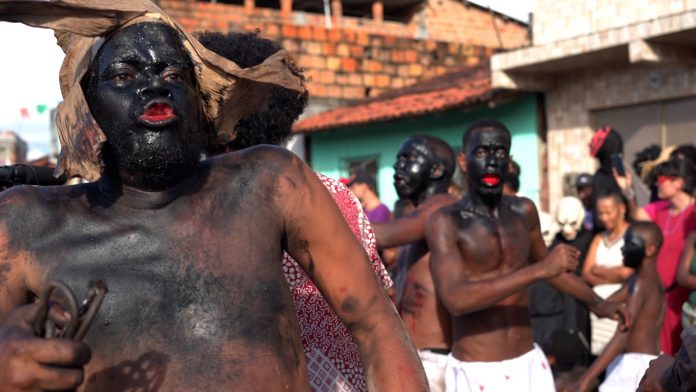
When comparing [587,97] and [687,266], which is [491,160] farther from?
[587,97]

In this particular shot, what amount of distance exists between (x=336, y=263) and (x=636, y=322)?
4.29 meters

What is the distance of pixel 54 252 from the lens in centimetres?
220

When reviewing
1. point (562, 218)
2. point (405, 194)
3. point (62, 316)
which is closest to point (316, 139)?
point (562, 218)

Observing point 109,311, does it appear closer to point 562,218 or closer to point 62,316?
point 62,316

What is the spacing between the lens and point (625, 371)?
6074 millimetres

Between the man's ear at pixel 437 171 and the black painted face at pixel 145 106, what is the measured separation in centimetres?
465

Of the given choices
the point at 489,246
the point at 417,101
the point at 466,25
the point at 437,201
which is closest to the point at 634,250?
the point at 437,201

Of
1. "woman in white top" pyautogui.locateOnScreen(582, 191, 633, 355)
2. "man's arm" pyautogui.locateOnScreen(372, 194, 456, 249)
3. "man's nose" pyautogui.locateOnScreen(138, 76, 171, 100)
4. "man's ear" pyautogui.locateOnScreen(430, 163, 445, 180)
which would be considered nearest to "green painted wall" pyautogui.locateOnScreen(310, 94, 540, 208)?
"woman in white top" pyautogui.locateOnScreen(582, 191, 633, 355)

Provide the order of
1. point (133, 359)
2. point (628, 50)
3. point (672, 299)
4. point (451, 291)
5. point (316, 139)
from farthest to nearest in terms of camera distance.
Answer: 1. point (316, 139)
2. point (628, 50)
3. point (672, 299)
4. point (451, 291)
5. point (133, 359)

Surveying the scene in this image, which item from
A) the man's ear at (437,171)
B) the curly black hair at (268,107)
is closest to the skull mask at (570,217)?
the man's ear at (437,171)

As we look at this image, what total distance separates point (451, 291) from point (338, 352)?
2112 mm

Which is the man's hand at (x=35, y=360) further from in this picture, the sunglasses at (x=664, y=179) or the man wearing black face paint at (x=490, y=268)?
the sunglasses at (x=664, y=179)

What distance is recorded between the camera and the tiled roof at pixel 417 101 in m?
15.2

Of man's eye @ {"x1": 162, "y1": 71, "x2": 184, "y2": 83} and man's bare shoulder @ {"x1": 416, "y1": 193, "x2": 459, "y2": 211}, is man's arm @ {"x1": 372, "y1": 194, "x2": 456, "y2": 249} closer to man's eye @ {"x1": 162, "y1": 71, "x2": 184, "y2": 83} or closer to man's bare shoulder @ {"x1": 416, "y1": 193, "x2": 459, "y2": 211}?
man's bare shoulder @ {"x1": 416, "y1": 193, "x2": 459, "y2": 211}
